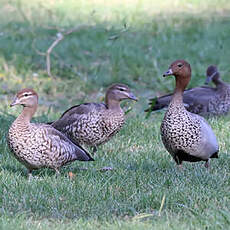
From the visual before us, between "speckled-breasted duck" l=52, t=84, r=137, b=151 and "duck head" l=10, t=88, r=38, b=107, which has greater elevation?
"duck head" l=10, t=88, r=38, b=107

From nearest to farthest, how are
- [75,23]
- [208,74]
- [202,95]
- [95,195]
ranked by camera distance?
[95,195]
[202,95]
[208,74]
[75,23]

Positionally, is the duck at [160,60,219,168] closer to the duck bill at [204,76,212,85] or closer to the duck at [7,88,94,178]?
the duck at [7,88,94,178]

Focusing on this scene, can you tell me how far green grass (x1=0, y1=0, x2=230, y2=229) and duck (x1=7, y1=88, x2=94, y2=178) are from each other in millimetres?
174

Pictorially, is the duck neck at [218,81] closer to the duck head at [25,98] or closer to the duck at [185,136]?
the duck at [185,136]

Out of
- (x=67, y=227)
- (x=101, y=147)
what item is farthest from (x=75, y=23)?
(x=67, y=227)

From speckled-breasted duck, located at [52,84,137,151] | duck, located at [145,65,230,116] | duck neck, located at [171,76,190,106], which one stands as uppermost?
duck neck, located at [171,76,190,106]

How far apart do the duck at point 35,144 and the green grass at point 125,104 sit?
0.57 ft

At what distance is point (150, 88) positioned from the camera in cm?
1129

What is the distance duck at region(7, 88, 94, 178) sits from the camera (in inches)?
235

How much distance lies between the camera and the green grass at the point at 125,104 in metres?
5.09

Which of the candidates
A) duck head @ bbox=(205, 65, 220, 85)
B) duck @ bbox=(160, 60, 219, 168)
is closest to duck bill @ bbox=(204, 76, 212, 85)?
duck head @ bbox=(205, 65, 220, 85)

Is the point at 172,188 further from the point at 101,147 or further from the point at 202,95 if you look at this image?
the point at 202,95

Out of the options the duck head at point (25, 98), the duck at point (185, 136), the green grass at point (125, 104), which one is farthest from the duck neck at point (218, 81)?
the duck head at point (25, 98)

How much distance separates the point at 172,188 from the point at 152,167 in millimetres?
965
